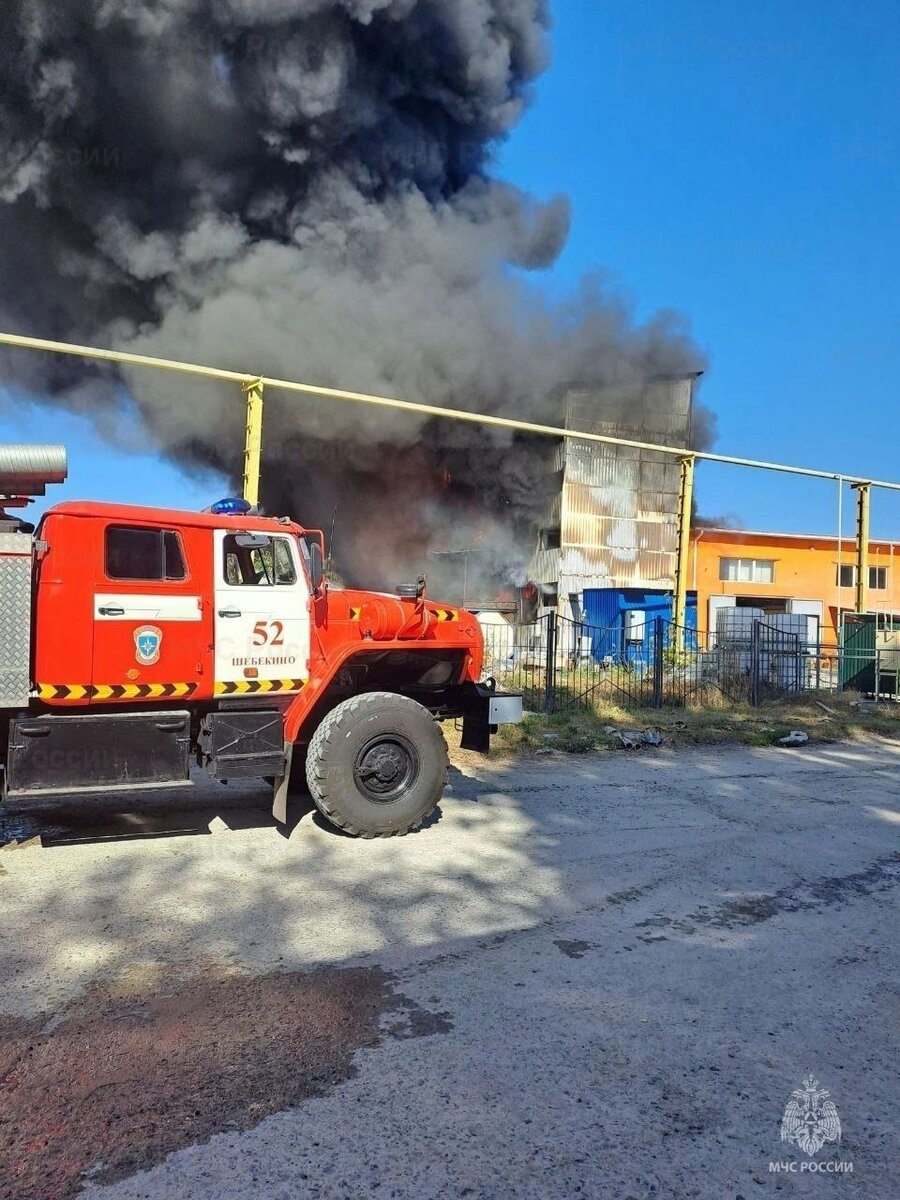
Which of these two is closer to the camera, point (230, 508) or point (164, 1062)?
point (164, 1062)

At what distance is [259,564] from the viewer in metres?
5.74

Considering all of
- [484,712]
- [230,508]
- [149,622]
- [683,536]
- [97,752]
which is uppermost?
[683,536]

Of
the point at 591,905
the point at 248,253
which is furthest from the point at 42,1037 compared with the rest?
the point at 248,253

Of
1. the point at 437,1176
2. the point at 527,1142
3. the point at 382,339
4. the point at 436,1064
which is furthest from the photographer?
the point at 382,339

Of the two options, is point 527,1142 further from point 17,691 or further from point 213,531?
point 213,531

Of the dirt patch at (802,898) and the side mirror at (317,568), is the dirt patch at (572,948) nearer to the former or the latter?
the dirt patch at (802,898)

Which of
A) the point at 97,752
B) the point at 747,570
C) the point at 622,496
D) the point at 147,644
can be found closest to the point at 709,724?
the point at 147,644

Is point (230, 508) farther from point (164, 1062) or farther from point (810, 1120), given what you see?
point (810, 1120)

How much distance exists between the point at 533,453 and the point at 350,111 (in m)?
11.2

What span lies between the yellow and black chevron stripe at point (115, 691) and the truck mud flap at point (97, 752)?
0.40 feet

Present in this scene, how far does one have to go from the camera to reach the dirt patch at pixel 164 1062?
2.35 metres

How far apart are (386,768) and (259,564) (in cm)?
161

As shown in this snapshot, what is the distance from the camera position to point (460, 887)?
15.5 feet

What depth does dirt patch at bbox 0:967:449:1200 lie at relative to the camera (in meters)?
2.35
